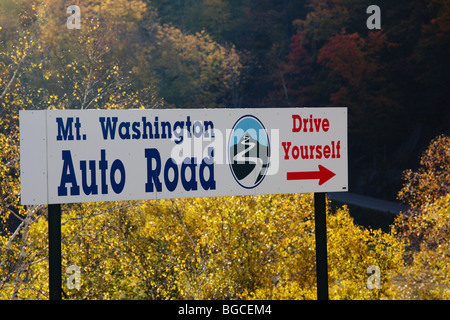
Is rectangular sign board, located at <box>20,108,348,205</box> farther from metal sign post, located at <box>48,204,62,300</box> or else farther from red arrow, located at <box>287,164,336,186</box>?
metal sign post, located at <box>48,204,62,300</box>

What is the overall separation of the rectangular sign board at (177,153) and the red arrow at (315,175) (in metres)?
0.01

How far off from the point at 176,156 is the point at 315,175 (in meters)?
1.92

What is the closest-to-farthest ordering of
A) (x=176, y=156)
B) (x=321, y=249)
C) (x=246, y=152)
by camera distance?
(x=176, y=156) → (x=246, y=152) → (x=321, y=249)

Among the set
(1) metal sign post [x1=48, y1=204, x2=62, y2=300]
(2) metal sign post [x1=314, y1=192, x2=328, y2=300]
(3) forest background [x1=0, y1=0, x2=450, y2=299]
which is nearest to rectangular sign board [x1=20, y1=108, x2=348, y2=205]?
(2) metal sign post [x1=314, y1=192, x2=328, y2=300]

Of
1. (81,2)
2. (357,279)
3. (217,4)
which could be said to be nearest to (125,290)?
(357,279)

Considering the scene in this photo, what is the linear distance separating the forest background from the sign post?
5.26 meters

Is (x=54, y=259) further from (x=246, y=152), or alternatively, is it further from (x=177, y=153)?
(x=246, y=152)

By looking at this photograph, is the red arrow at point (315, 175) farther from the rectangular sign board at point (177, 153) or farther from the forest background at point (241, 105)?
the forest background at point (241, 105)

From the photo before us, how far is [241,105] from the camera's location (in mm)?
49375

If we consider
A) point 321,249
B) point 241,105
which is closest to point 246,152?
point 321,249

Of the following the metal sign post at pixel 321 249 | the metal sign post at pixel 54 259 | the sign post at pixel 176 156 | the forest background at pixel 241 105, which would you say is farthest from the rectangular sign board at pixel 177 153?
the forest background at pixel 241 105

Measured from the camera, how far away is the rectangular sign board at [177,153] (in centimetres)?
707

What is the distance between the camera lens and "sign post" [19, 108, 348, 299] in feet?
Result: 23.1

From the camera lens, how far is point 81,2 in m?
40.4
